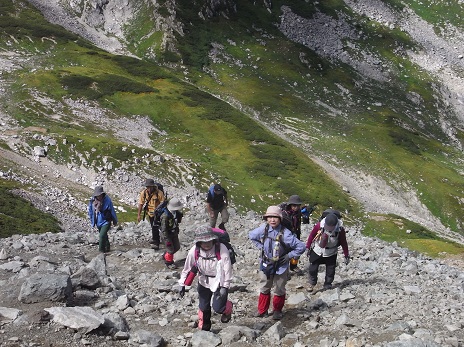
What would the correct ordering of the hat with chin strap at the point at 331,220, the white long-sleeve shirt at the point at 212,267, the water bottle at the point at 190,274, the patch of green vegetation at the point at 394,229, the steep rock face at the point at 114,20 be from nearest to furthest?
the white long-sleeve shirt at the point at 212,267 < the water bottle at the point at 190,274 < the hat with chin strap at the point at 331,220 < the patch of green vegetation at the point at 394,229 < the steep rock face at the point at 114,20

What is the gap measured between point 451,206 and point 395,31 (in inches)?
3590

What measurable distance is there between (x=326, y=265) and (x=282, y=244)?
430cm

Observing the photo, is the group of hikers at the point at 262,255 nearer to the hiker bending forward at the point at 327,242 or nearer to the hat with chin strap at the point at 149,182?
the hiker bending forward at the point at 327,242

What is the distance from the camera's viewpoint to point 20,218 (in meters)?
39.2

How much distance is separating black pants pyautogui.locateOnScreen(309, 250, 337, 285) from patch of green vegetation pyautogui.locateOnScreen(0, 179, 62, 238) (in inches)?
974

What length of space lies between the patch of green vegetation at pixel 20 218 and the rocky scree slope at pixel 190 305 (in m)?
13.8

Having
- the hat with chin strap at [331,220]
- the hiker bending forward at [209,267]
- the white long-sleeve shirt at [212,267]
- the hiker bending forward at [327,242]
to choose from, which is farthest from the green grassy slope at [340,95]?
the white long-sleeve shirt at [212,267]

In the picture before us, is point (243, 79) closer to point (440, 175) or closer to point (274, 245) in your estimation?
point (440, 175)

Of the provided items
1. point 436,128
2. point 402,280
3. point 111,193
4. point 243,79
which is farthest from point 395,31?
point 402,280

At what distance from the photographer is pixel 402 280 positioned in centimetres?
1875

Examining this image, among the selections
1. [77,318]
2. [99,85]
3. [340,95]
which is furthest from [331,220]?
[340,95]

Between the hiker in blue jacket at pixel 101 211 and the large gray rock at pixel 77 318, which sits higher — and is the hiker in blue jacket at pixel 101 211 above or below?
above

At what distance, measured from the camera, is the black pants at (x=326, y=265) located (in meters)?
17.4

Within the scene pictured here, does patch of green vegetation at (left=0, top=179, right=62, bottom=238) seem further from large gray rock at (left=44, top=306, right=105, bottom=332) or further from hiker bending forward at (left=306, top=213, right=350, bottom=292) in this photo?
hiker bending forward at (left=306, top=213, right=350, bottom=292)
